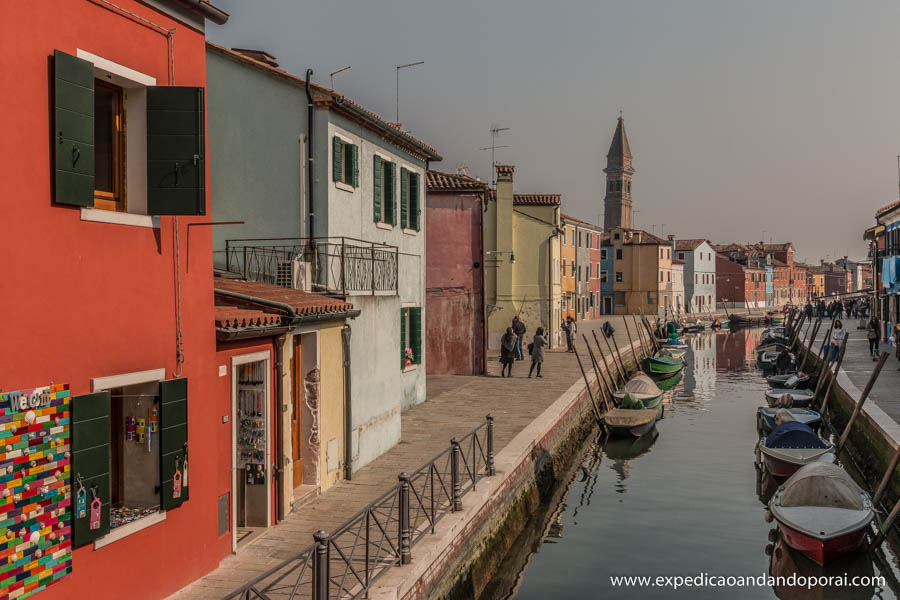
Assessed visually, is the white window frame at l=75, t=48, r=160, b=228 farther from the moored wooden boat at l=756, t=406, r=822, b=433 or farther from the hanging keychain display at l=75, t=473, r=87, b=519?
the moored wooden boat at l=756, t=406, r=822, b=433

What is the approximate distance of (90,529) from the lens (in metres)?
7.51

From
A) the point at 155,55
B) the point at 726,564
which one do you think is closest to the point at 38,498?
the point at 155,55

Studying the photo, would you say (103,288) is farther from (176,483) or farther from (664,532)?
(664,532)

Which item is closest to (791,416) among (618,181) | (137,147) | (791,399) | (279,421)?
(791,399)

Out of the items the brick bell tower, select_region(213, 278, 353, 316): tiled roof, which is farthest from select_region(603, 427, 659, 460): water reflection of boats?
the brick bell tower

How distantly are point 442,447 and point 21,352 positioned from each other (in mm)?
10887

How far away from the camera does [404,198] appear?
21078 mm

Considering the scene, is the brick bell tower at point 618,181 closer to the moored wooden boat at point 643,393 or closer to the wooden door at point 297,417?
the moored wooden boat at point 643,393

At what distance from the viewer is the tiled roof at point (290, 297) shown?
12.0 metres

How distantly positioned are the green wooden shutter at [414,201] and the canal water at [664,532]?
25.0ft

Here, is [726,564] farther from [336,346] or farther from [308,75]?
[308,75]

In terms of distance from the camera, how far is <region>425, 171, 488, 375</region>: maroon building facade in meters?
29.8

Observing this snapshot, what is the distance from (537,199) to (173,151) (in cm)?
4019

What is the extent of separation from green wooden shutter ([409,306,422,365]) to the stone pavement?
1214 cm
